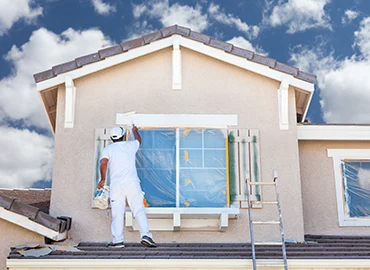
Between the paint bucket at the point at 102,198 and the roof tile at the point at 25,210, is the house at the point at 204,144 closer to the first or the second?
the paint bucket at the point at 102,198

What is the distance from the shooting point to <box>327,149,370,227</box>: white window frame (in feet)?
34.3

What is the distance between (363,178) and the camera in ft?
35.3

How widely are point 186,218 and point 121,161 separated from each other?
157 centimetres

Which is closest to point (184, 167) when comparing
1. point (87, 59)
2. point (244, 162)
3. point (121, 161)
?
point (244, 162)

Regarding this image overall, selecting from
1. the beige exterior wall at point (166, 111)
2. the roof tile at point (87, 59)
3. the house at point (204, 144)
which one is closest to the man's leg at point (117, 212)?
the house at point (204, 144)

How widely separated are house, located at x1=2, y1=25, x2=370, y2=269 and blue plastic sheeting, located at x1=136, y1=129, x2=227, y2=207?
0.02 metres

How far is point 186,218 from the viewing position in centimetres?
956

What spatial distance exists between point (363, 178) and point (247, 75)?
2.87m

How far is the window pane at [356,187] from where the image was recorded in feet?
34.8

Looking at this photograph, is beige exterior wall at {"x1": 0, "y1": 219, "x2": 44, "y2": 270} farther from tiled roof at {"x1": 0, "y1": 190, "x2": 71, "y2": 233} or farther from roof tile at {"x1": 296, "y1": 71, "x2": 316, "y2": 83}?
roof tile at {"x1": 296, "y1": 71, "x2": 316, "y2": 83}

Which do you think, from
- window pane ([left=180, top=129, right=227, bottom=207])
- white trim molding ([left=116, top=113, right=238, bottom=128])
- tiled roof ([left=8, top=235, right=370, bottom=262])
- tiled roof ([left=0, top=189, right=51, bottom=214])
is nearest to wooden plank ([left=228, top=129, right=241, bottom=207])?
window pane ([left=180, top=129, right=227, bottom=207])

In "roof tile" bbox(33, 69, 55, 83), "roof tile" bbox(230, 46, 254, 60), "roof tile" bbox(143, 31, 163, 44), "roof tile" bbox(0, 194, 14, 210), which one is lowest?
"roof tile" bbox(0, 194, 14, 210)

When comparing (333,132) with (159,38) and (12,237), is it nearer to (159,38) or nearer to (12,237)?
(159,38)

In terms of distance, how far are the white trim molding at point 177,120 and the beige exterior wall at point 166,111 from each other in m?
0.11
